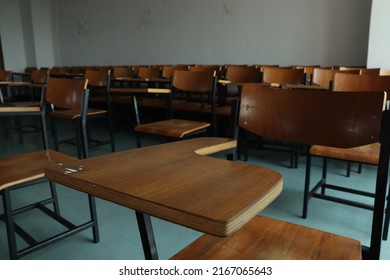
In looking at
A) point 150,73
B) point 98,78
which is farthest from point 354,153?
point 150,73

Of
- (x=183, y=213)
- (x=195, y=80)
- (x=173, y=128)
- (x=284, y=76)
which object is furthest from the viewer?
(x=284, y=76)

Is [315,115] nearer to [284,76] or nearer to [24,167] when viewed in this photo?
[24,167]

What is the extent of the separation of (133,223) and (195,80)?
147cm

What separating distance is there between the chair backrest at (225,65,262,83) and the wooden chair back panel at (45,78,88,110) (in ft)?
6.78

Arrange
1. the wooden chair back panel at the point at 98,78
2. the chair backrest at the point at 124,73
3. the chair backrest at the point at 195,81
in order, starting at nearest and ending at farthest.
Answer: the chair backrest at the point at 195,81, the wooden chair back panel at the point at 98,78, the chair backrest at the point at 124,73

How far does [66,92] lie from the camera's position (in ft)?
5.96

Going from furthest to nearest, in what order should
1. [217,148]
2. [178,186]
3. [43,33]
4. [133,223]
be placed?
[43,33] → [133,223] → [217,148] → [178,186]

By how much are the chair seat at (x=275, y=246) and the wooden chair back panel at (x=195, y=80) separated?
6.15 feet

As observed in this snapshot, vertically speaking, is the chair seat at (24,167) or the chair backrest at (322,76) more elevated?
the chair backrest at (322,76)

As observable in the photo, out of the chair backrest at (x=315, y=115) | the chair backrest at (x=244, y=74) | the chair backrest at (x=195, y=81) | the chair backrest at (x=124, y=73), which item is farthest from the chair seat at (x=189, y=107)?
the chair backrest at (x=315, y=115)

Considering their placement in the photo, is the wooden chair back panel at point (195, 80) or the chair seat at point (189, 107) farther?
the chair seat at point (189, 107)

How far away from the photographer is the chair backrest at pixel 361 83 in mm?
1986

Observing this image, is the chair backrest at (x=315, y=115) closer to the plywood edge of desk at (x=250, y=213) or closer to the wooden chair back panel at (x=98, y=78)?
the plywood edge of desk at (x=250, y=213)

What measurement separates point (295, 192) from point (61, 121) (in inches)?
167
